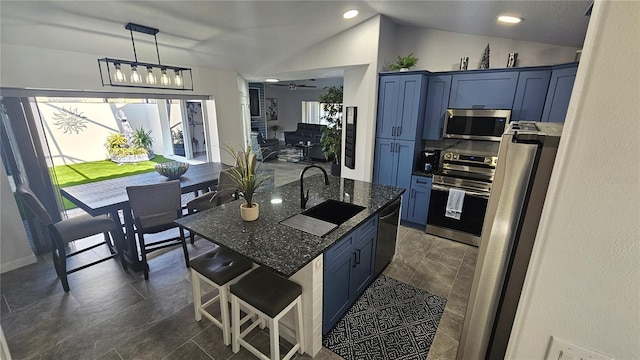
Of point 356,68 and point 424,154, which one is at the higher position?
point 356,68

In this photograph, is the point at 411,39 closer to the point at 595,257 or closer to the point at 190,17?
the point at 190,17

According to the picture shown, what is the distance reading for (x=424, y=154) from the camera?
12.4 feet

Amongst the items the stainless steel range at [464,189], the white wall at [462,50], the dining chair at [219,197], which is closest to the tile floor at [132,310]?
the stainless steel range at [464,189]

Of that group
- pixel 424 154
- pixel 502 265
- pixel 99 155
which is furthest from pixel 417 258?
pixel 99 155

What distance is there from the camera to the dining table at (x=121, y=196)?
Result: 256 cm

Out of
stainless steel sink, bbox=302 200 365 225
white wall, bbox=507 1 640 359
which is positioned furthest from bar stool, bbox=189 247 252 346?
white wall, bbox=507 1 640 359

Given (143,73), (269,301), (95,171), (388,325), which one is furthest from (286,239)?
(95,171)

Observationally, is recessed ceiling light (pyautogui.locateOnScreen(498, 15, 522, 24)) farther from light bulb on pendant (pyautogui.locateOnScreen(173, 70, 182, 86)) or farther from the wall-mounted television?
the wall-mounted television

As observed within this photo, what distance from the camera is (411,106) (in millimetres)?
3566

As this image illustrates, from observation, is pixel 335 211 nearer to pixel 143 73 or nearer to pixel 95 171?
pixel 143 73

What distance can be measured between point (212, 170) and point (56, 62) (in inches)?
80.5

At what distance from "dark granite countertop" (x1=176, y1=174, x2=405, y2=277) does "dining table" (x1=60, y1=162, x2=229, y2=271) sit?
1083 mm

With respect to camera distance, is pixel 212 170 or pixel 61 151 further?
pixel 61 151

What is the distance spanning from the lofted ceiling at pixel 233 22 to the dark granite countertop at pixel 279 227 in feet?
6.52
